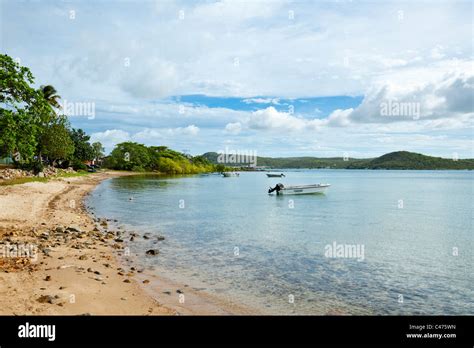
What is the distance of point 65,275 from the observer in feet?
46.4

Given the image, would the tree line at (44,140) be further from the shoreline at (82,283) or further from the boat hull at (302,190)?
the boat hull at (302,190)

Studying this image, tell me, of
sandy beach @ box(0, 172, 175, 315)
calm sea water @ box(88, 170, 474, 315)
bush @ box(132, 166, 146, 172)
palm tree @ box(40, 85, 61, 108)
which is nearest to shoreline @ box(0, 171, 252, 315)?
sandy beach @ box(0, 172, 175, 315)

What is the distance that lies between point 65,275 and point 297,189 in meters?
58.0

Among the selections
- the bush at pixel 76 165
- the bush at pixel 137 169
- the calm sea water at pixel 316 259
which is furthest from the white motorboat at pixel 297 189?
the bush at pixel 137 169

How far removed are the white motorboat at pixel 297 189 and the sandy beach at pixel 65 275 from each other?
4605 centimetres

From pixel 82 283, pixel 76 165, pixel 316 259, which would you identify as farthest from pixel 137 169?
pixel 82 283

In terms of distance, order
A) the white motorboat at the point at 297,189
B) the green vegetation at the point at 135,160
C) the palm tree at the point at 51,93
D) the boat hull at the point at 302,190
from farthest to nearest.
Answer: the green vegetation at the point at 135,160, the palm tree at the point at 51,93, the boat hull at the point at 302,190, the white motorboat at the point at 297,189

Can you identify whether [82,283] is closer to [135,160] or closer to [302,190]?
[302,190]

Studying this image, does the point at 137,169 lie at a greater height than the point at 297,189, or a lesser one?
greater

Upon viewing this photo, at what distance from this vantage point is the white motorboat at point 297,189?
6775 cm

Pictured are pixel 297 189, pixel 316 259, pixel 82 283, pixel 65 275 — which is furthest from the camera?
pixel 297 189

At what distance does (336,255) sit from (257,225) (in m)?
12.7
